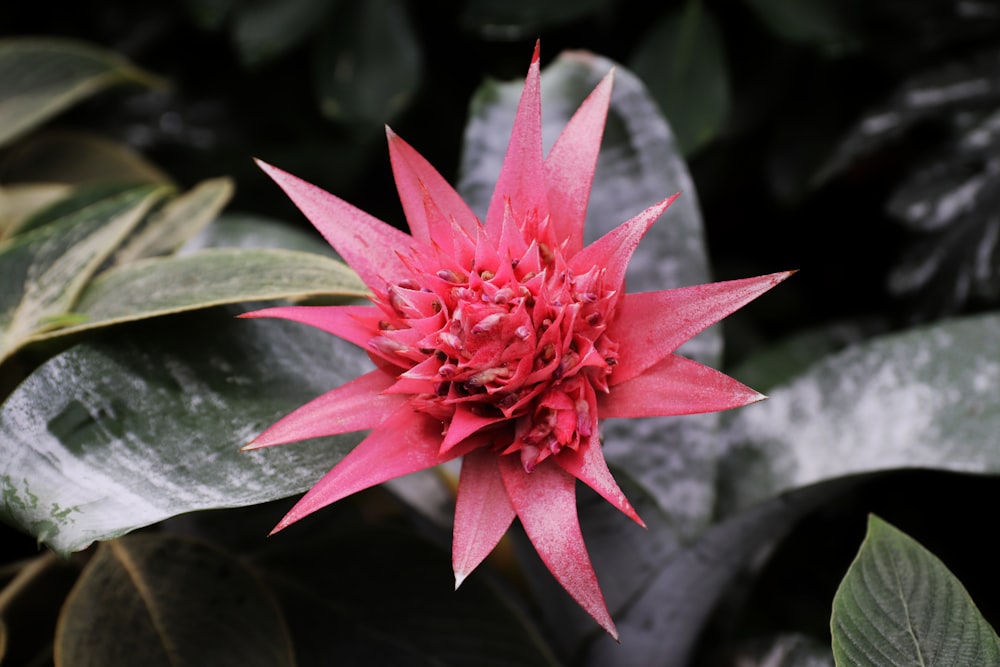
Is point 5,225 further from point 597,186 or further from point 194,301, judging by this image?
point 597,186

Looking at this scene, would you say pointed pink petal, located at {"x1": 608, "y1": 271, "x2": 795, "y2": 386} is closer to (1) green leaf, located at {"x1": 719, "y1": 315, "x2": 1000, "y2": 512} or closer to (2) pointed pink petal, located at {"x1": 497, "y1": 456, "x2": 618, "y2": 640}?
(2) pointed pink petal, located at {"x1": 497, "y1": 456, "x2": 618, "y2": 640}

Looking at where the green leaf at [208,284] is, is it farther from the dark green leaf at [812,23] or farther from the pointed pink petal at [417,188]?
the dark green leaf at [812,23]

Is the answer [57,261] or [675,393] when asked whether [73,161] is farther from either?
[675,393]

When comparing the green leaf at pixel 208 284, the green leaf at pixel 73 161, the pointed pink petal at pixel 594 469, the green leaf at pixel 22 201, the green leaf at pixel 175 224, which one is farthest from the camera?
the green leaf at pixel 73 161

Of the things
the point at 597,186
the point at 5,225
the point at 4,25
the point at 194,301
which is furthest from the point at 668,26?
the point at 4,25

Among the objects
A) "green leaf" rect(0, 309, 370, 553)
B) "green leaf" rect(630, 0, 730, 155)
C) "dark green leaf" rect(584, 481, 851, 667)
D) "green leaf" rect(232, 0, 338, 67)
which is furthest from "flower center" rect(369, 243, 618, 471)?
"green leaf" rect(232, 0, 338, 67)

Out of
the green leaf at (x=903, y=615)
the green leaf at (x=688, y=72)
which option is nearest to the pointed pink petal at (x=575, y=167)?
the green leaf at (x=903, y=615)
